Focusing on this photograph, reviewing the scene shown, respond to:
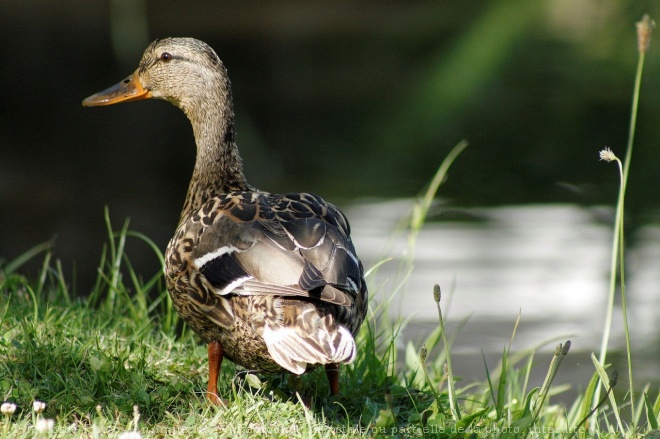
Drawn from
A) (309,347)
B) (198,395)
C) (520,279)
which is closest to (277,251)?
(309,347)

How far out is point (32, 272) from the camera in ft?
22.6

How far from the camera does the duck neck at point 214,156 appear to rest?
4426 mm

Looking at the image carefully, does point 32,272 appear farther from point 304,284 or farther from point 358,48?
point 358,48

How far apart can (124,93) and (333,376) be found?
191cm

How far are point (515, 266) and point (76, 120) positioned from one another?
6988 millimetres

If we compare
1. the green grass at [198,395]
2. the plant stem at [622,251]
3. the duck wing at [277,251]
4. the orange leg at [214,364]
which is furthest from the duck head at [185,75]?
the plant stem at [622,251]

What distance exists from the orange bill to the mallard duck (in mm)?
842

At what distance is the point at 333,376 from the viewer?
368 cm

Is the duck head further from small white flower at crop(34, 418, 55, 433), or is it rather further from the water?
small white flower at crop(34, 418, 55, 433)

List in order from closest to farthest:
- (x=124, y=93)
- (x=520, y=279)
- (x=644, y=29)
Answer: (x=644, y=29), (x=124, y=93), (x=520, y=279)

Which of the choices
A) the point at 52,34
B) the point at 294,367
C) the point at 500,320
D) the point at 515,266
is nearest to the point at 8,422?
the point at 294,367

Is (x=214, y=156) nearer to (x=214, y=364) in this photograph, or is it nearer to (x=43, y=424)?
(x=214, y=364)

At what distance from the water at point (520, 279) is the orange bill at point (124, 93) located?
5.13 ft

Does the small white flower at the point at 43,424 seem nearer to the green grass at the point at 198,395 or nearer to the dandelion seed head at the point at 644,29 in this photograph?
the green grass at the point at 198,395
